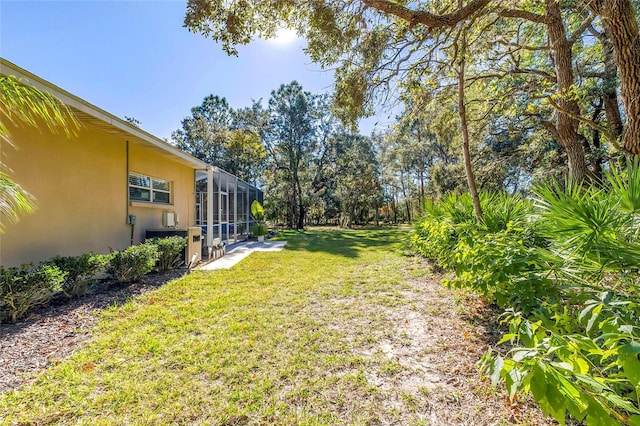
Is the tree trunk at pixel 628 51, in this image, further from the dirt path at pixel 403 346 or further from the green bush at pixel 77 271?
the green bush at pixel 77 271

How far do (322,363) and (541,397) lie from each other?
1969 mm

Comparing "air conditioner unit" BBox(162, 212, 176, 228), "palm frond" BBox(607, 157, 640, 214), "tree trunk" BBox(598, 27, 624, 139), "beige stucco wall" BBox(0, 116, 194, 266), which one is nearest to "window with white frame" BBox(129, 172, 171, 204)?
"beige stucco wall" BBox(0, 116, 194, 266)

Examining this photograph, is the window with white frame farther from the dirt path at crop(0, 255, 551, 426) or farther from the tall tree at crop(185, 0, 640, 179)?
the tall tree at crop(185, 0, 640, 179)

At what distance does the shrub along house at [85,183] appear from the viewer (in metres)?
4.26

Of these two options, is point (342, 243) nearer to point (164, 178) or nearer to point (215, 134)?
point (164, 178)

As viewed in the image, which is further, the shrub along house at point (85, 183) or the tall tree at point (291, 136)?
the tall tree at point (291, 136)

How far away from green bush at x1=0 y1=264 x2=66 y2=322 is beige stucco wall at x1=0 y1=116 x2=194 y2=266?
115cm

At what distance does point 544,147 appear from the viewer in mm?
10852

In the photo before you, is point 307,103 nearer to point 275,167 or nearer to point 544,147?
point 275,167

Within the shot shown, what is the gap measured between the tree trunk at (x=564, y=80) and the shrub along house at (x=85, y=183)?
832 centimetres

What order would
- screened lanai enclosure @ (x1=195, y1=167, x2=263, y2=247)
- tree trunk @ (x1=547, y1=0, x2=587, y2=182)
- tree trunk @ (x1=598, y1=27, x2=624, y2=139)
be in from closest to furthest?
tree trunk @ (x1=547, y1=0, x2=587, y2=182), tree trunk @ (x1=598, y1=27, x2=624, y2=139), screened lanai enclosure @ (x1=195, y1=167, x2=263, y2=247)

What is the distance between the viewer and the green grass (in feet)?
6.60

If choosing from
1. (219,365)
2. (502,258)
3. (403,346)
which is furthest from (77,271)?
(502,258)

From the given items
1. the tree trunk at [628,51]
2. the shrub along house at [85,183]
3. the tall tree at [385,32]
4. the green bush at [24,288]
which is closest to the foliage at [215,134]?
the shrub along house at [85,183]
